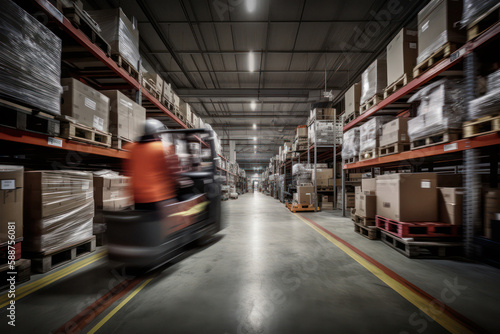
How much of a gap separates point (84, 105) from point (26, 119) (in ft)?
2.95

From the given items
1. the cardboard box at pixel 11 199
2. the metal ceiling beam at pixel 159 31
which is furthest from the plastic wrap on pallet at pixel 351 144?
the metal ceiling beam at pixel 159 31

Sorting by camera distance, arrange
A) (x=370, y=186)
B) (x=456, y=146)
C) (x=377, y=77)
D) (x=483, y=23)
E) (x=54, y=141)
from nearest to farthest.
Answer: (x=54, y=141) < (x=483, y=23) < (x=456, y=146) < (x=370, y=186) < (x=377, y=77)

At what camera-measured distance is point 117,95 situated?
3639 millimetres

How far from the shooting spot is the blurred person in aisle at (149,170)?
226 cm

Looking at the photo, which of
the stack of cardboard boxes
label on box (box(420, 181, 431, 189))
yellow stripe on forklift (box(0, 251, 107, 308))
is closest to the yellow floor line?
yellow stripe on forklift (box(0, 251, 107, 308))

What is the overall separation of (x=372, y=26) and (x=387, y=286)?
328 inches

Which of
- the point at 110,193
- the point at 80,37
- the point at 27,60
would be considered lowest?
the point at 110,193

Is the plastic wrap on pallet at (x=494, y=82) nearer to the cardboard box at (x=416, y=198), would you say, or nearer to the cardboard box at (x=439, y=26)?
the cardboard box at (x=439, y=26)

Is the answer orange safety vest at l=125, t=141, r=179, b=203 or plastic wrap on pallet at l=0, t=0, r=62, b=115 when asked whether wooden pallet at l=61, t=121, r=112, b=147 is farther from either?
orange safety vest at l=125, t=141, r=179, b=203

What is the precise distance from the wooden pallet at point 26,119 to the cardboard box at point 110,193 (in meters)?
1.16

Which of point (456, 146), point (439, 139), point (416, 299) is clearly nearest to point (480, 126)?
point (456, 146)

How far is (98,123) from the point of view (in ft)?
10.5

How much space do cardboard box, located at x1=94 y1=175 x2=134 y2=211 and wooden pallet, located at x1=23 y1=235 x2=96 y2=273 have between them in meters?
0.65

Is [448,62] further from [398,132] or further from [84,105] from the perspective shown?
[84,105]
